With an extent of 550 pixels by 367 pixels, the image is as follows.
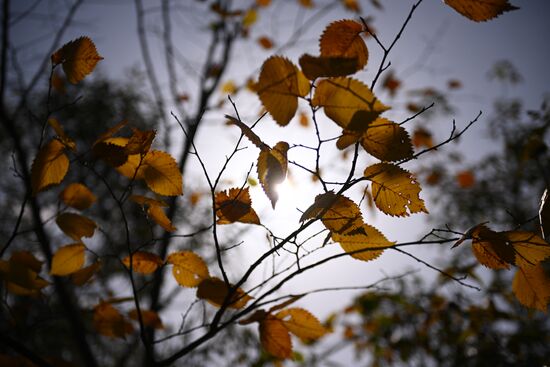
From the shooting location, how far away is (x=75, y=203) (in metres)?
1.05

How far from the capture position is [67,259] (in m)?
1.01

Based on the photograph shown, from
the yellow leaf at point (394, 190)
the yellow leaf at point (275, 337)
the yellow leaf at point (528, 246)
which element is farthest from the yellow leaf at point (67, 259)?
the yellow leaf at point (528, 246)

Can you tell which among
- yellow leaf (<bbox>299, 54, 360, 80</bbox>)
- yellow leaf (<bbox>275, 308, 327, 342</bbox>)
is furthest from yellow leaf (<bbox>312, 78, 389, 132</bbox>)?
yellow leaf (<bbox>275, 308, 327, 342</bbox>)

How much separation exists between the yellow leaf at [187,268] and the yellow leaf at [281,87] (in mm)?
558

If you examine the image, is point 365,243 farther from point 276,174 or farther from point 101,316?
point 101,316

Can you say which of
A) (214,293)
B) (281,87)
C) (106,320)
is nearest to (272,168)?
(281,87)

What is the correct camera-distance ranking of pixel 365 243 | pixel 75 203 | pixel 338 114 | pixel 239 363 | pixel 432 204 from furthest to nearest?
pixel 432 204 → pixel 239 363 → pixel 75 203 → pixel 365 243 → pixel 338 114

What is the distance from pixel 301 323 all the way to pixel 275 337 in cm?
8

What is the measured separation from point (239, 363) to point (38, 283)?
4419 millimetres

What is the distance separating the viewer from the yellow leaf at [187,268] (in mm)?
960

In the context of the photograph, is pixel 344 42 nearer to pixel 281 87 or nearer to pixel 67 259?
pixel 281 87

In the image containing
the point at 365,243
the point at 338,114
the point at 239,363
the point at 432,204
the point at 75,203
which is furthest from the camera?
the point at 432,204

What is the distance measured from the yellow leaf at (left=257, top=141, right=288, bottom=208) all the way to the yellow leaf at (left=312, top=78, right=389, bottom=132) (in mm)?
133

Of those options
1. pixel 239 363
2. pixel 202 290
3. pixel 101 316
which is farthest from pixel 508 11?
pixel 239 363
